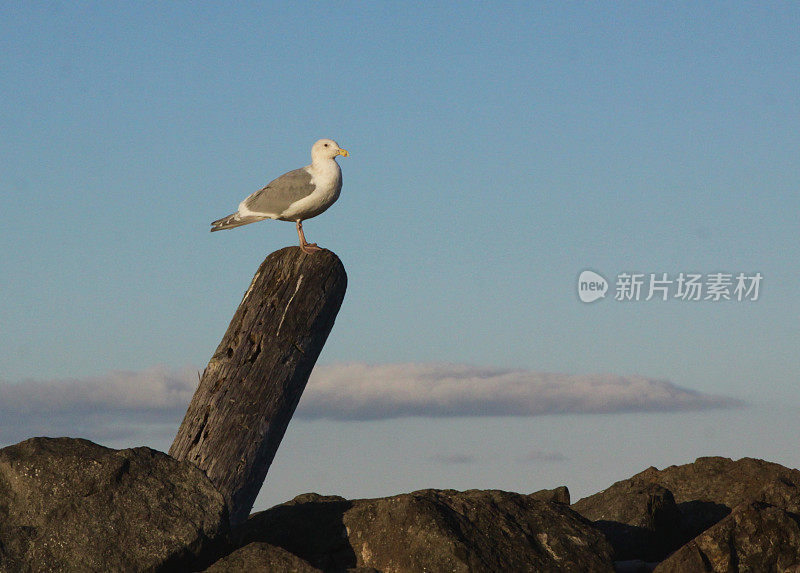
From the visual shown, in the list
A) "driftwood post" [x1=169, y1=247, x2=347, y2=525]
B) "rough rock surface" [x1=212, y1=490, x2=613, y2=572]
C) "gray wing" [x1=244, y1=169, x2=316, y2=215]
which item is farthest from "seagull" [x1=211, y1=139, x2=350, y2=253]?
"rough rock surface" [x1=212, y1=490, x2=613, y2=572]

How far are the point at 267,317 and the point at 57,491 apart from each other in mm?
3370

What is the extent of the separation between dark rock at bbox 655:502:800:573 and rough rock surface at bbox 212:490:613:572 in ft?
2.71

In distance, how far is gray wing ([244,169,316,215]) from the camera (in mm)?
13977

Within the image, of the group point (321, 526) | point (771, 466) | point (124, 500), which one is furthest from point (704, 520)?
point (124, 500)

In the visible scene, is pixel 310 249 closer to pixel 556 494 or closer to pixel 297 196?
pixel 297 196

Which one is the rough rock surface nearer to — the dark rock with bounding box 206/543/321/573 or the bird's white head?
the dark rock with bounding box 206/543/321/573

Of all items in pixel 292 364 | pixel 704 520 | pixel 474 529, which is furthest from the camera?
pixel 704 520

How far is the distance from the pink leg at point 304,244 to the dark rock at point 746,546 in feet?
17.1

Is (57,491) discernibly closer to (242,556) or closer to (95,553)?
(95,553)

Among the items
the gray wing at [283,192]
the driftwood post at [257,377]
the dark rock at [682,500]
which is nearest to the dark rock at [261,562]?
the driftwood post at [257,377]

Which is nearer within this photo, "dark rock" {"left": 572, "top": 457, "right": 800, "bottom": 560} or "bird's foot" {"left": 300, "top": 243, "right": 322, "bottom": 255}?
"dark rock" {"left": 572, "top": 457, "right": 800, "bottom": 560}

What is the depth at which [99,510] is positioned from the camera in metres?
7.96

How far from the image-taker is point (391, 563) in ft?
27.3

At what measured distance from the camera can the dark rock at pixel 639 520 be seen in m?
10.9
